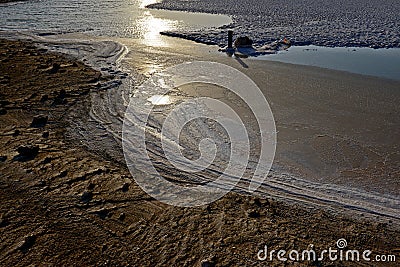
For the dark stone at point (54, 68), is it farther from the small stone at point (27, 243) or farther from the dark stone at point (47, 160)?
the small stone at point (27, 243)

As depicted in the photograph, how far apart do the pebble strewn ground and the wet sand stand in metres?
9.05

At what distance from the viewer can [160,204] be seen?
21.4ft

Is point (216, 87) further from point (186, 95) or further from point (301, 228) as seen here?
point (301, 228)

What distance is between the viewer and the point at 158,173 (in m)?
7.58

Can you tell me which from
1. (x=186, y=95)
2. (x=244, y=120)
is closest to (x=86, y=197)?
(x=244, y=120)

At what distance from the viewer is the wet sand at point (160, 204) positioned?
18.0 ft

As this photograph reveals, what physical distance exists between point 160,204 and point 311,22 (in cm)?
2300

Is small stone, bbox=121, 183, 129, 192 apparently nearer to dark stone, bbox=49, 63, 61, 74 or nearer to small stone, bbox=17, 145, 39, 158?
small stone, bbox=17, 145, 39, 158

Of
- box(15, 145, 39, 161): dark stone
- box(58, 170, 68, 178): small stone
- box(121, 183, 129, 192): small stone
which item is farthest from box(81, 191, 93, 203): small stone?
box(15, 145, 39, 161): dark stone

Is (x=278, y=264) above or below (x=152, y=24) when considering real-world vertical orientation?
below

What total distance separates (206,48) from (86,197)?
47.1 ft

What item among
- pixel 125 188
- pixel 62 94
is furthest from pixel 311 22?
pixel 125 188

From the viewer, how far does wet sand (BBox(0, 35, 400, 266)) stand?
215 inches

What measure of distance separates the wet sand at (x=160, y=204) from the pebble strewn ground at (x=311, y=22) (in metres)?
9.05
